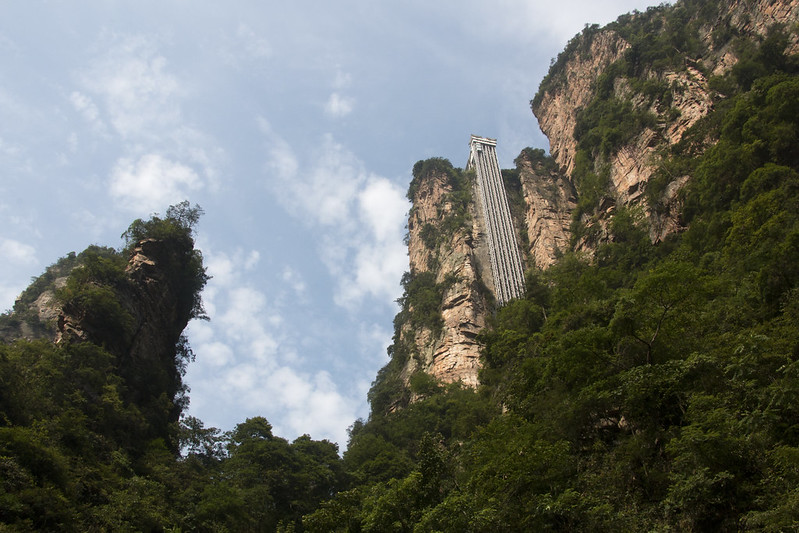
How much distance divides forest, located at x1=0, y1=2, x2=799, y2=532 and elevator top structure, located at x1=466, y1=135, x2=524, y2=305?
34.6 feet

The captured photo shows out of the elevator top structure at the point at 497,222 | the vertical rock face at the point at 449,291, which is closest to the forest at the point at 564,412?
the vertical rock face at the point at 449,291

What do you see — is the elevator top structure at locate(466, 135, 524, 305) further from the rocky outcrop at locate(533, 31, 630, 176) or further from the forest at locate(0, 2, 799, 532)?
the forest at locate(0, 2, 799, 532)

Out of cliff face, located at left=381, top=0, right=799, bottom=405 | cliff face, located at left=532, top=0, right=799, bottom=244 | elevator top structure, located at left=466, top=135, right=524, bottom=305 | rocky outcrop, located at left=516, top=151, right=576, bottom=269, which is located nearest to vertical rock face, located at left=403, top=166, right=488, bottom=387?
cliff face, located at left=381, top=0, right=799, bottom=405

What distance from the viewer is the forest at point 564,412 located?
32.2 ft

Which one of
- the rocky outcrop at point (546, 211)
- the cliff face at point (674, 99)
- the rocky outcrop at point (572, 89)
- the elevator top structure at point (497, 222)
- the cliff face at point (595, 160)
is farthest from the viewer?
the rocky outcrop at point (572, 89)

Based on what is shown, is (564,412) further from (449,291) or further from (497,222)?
(497,222)

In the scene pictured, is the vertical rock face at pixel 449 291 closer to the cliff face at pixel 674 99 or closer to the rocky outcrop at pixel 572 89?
the rocky outcrop at pixel 572 89

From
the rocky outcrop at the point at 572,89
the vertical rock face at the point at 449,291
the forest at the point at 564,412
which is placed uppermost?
the rocky outcrop at the point at 572,89

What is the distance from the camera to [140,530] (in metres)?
16.5

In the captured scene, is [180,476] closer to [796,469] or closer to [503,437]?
[503,437]

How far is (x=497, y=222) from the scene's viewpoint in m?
49.3

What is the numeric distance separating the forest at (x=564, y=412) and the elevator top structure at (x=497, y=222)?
10536 mm

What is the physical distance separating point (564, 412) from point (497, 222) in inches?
1458

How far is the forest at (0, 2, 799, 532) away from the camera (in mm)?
9828
